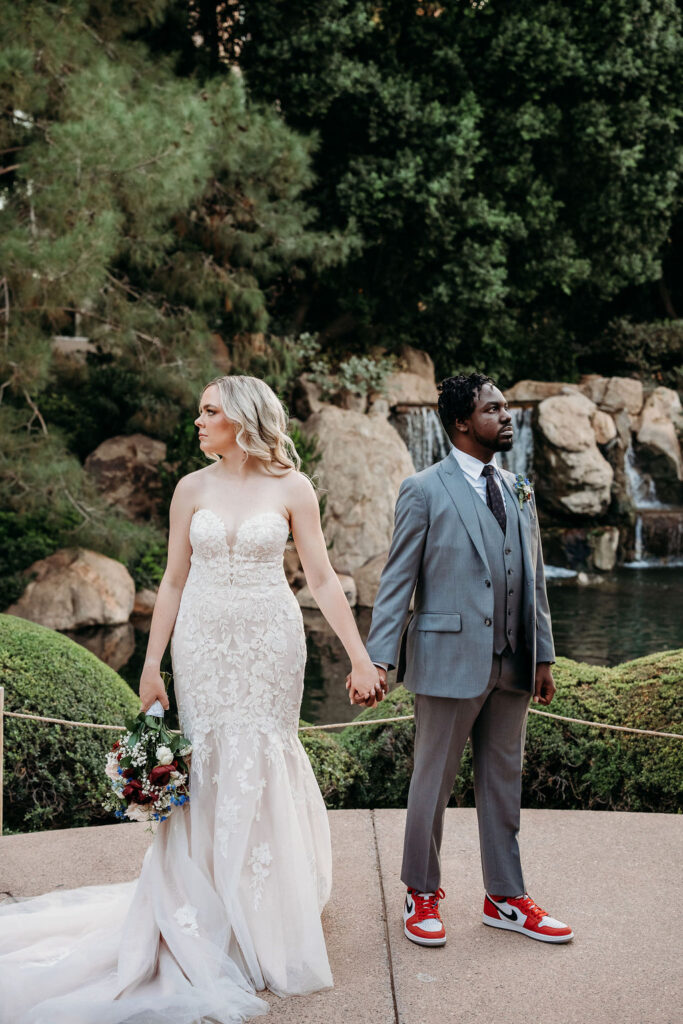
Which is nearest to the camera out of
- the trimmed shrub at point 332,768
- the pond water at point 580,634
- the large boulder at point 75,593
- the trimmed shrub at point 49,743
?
the trimmed shrub at point 49,743

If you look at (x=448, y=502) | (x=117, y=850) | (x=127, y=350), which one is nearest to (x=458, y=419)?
(x=448, y=502)

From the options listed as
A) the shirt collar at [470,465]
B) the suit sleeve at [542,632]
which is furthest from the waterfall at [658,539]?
the shirt collar at [470,465]

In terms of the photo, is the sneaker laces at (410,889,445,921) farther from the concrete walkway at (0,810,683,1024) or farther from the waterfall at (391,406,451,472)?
the waterfall at (391,406,451,472)

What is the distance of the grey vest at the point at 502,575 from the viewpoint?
10.2 ft

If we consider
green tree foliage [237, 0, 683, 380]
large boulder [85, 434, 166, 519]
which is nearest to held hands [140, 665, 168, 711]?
large boulder [85, 434, 166, 519]

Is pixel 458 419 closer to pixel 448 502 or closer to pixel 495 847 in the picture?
pixel 448 502

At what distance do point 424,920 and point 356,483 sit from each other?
1094cm

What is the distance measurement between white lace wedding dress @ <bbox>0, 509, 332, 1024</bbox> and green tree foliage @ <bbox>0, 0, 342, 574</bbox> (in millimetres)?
6594

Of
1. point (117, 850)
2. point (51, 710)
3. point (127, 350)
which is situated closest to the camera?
point (117, 850)

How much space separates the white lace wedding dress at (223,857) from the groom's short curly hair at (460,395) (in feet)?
2.17

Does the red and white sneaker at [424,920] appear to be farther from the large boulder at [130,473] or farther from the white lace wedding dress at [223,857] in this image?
the large boulder at [130,473]

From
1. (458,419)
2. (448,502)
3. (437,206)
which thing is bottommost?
(448,502)

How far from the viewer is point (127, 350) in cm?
1164

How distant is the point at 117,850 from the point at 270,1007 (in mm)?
1461
